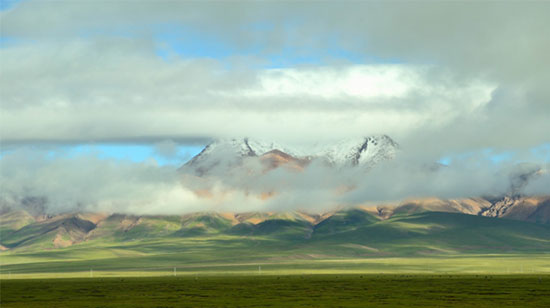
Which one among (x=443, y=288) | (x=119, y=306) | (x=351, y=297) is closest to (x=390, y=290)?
(x=443, y=288)

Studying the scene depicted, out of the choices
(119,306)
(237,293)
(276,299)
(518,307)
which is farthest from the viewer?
(237,293)

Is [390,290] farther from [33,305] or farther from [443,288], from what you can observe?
[33,305]

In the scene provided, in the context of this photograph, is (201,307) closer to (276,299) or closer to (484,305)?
(276,299)

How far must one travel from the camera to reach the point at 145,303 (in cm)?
14575

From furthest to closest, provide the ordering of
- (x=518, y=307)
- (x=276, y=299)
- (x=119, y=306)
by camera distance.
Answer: (x=276, y=299) → (x=119, y=306) → (x=518, y=307)

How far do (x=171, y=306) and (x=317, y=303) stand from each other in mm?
25087

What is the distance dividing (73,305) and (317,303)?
43.5 meters

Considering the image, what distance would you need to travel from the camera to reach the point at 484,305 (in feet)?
438

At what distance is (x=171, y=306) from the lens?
445 feet

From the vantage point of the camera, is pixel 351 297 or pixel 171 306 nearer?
pixel 171 306

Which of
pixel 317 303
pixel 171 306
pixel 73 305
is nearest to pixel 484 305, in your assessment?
pixel 317 303

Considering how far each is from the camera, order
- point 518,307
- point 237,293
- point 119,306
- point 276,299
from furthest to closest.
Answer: point 237,293
point 276,299
point 119,306
point 518,307

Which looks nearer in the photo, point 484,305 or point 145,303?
point 484,305

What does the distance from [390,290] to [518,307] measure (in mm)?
54625
